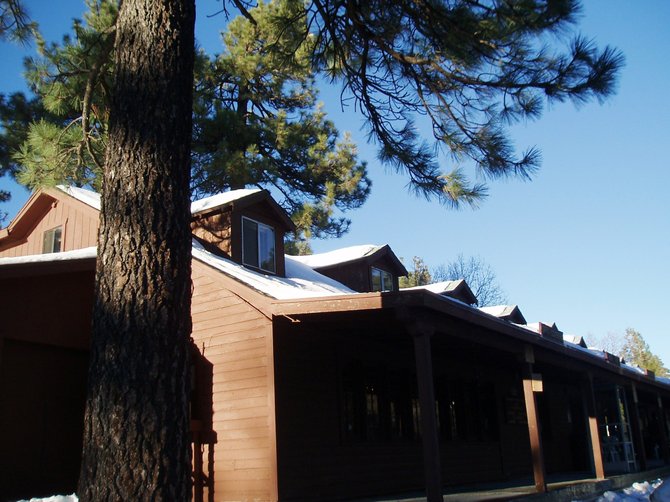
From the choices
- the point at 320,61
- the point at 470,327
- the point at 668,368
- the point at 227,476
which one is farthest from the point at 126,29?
the point at 668,368

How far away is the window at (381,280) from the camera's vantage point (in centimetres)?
1831

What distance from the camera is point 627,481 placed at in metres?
15.5

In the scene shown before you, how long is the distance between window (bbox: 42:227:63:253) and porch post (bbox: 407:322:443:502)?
9521 millimetres

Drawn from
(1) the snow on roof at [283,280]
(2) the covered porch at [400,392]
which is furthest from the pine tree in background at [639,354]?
(1) the snow on roof at [283,280]

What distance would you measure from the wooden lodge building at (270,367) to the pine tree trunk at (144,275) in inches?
174

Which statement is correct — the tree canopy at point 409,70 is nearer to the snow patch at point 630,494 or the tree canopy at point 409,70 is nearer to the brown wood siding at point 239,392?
the brown wood siding at point 239,392

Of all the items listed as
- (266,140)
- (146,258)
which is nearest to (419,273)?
(266,140)

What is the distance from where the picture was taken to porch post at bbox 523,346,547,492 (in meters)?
11.2

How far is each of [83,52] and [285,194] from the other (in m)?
16.4

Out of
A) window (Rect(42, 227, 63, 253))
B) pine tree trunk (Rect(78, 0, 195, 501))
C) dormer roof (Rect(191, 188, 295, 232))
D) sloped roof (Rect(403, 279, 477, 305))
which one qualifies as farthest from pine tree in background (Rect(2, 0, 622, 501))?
sloped roof (Rect(403, 279, 477, 305))

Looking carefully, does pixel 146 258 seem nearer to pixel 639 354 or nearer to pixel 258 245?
pixel 258 245

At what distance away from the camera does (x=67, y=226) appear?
1502 cm

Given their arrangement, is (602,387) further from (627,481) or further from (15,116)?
(15,116)

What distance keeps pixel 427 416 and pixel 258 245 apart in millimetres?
7030
